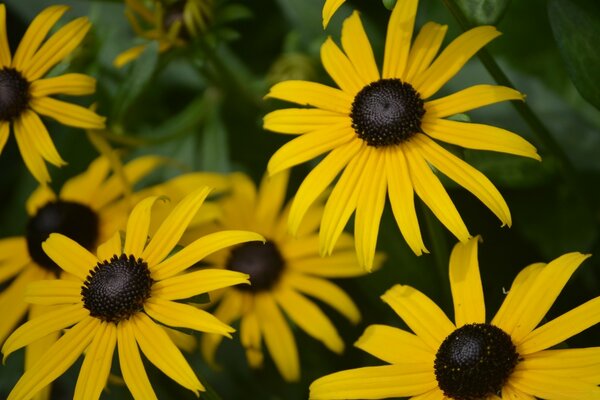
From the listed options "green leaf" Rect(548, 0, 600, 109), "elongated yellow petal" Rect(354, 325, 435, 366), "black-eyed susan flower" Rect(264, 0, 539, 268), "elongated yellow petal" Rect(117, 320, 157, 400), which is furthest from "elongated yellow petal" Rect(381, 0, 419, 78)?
"elongated yellow petal" Rect(117, 320, 157, 400)

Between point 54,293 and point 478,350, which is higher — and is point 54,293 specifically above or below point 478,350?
above

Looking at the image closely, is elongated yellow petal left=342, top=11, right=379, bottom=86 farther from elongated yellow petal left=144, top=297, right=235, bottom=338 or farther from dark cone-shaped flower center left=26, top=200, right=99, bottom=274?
dark cone-shaped flower center left=26, top=200, right=99, bottom=274

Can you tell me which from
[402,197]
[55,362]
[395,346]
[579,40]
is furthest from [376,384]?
[579,40]

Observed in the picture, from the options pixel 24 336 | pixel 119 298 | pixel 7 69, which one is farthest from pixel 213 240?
pixel 7 69

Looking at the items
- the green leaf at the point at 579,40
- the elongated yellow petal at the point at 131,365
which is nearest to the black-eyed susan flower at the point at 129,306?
the elongated yellow petal at the point at 131,365

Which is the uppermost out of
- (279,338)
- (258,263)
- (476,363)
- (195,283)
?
(258,263)

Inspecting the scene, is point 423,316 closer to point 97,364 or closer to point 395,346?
point 395,346
